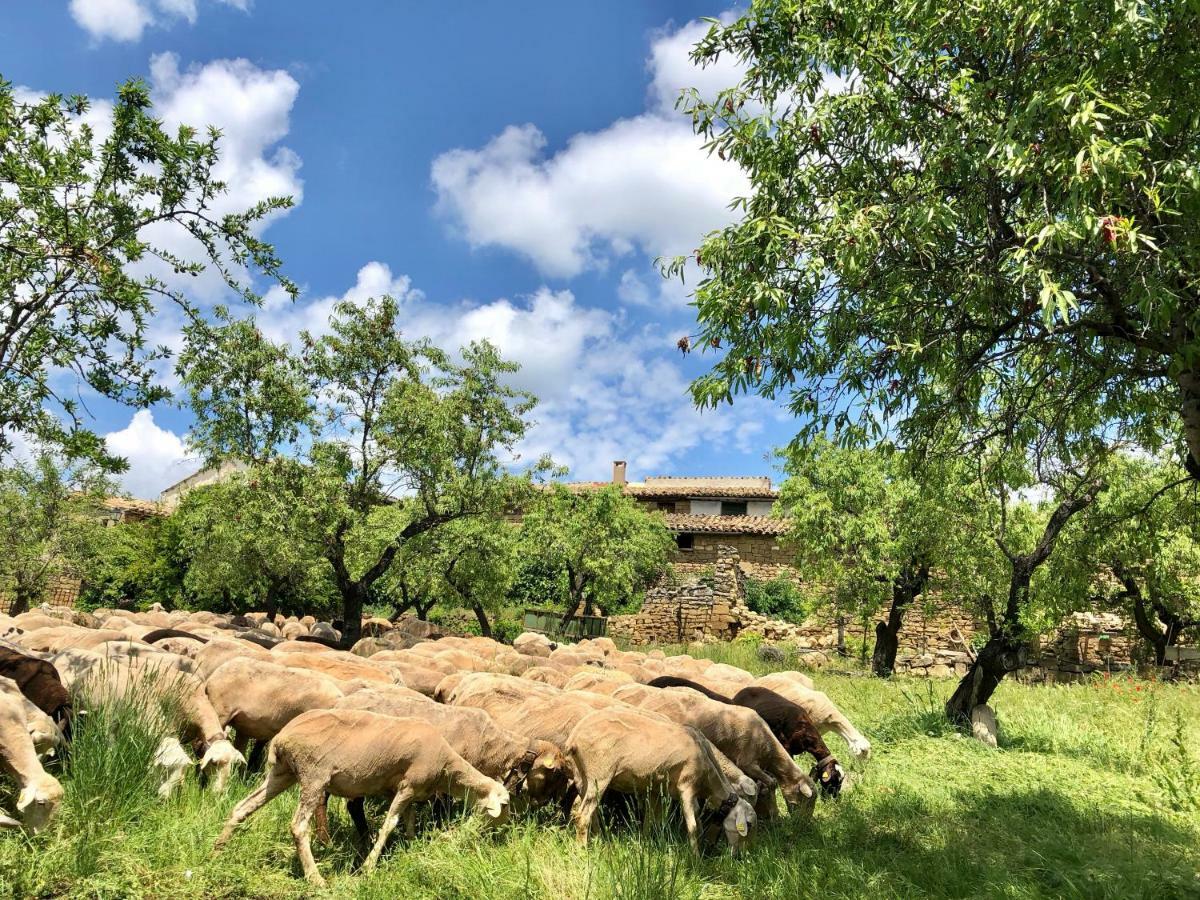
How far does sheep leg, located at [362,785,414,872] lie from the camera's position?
578 centimetres

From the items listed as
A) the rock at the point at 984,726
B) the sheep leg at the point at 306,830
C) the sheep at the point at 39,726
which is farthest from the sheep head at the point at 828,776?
the sheep at the point at 39,726

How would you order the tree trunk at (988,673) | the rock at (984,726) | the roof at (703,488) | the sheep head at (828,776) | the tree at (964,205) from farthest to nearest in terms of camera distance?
the roof at (703,488) → the tree trunk at (988,673) → the rock at (984,726) → the sheep head at (828,776) → the tree at (964,205)

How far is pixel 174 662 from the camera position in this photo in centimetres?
907

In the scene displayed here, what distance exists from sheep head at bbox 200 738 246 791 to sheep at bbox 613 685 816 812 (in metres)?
4.08

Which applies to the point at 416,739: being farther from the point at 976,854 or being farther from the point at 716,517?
the point at 716,517

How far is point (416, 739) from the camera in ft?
20.5

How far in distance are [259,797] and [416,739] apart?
1246 millimetres

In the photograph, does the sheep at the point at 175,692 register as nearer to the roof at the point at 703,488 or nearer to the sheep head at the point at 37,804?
the sheep head at the point at 37,804

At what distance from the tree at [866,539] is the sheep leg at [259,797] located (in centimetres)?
1728

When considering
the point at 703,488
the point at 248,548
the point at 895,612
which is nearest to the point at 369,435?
the point at 248,548

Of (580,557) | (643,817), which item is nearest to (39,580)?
(580,557)

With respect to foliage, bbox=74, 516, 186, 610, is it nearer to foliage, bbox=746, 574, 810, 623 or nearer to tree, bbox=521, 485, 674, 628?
tree, bbox=521, 485, 674, 628

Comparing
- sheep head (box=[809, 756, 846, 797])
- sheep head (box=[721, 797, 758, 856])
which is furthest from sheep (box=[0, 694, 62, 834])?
sheep head (box=[809, 756, 846, 797])

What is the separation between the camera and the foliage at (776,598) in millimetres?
38031
